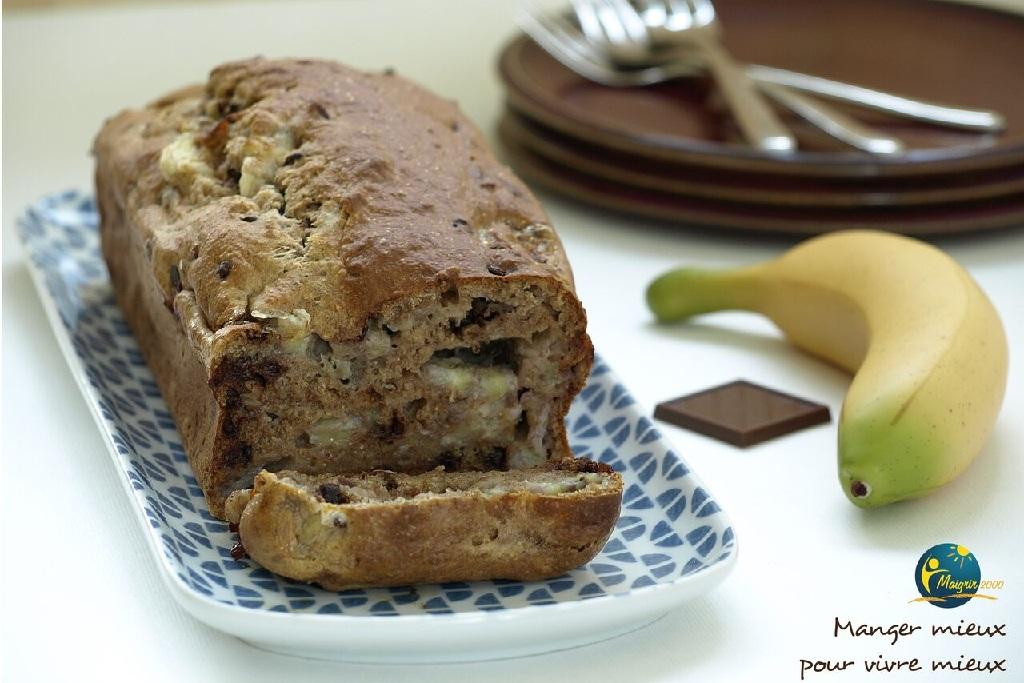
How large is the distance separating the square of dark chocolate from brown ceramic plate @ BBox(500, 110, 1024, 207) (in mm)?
741

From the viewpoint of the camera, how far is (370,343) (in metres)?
2.04

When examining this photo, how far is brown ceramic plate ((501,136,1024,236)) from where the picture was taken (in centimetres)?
324

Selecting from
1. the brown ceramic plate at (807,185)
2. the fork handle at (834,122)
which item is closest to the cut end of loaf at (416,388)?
the brown ceramic plate at (807,185)

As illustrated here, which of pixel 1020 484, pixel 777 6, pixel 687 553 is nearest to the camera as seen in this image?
pixel 687 553

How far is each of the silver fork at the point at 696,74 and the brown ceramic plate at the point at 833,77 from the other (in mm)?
27

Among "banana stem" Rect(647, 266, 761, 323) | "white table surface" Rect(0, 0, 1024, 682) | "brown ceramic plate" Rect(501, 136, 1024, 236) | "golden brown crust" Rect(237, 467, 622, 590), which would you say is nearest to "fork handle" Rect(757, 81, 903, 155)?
"brown ceramic plate" Rect(501, 136, 1024, 236)

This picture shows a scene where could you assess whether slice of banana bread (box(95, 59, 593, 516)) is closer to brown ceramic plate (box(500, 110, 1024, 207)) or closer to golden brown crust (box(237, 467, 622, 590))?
golden brown crust (box(237, 467, 622, 590))

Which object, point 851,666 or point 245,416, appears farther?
point 245,416

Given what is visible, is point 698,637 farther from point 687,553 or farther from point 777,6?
point 777,6

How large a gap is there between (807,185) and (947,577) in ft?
4.64

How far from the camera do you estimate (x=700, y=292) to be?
115 inches

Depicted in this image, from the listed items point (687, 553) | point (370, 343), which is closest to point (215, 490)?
point (370, 343)

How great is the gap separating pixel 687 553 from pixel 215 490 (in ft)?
2.27

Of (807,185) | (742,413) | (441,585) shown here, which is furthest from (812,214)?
(441,585)
